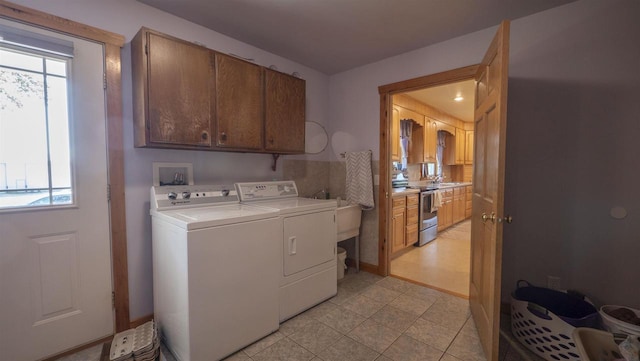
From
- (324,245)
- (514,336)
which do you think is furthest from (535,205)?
(324,245)

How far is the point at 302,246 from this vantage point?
2.12 metres

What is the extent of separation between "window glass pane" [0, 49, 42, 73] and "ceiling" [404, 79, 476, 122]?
3524mm

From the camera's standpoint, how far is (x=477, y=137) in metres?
2.07

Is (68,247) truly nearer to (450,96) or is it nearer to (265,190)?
(265,190)

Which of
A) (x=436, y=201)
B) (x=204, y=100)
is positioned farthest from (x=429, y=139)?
(x=204, y=100)

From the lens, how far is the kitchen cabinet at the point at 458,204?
525cm

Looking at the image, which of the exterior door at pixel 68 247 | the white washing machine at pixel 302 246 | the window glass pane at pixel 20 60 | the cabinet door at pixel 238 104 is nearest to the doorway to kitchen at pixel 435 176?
the white washing machine at pixel 302 246

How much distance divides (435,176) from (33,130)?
19.5 feet

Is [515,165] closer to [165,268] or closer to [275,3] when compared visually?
[275,3]

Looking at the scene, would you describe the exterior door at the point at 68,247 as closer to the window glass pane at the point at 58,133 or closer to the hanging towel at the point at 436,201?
the window glass pane at the point at 58,133

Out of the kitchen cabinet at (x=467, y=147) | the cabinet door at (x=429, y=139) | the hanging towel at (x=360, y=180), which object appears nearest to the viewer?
the hanging towel at (x=360, y=180)

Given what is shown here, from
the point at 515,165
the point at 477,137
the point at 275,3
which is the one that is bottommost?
the point at 515,165

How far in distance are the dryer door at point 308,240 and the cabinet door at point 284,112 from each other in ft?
2.32

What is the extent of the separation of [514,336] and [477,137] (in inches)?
57.1
